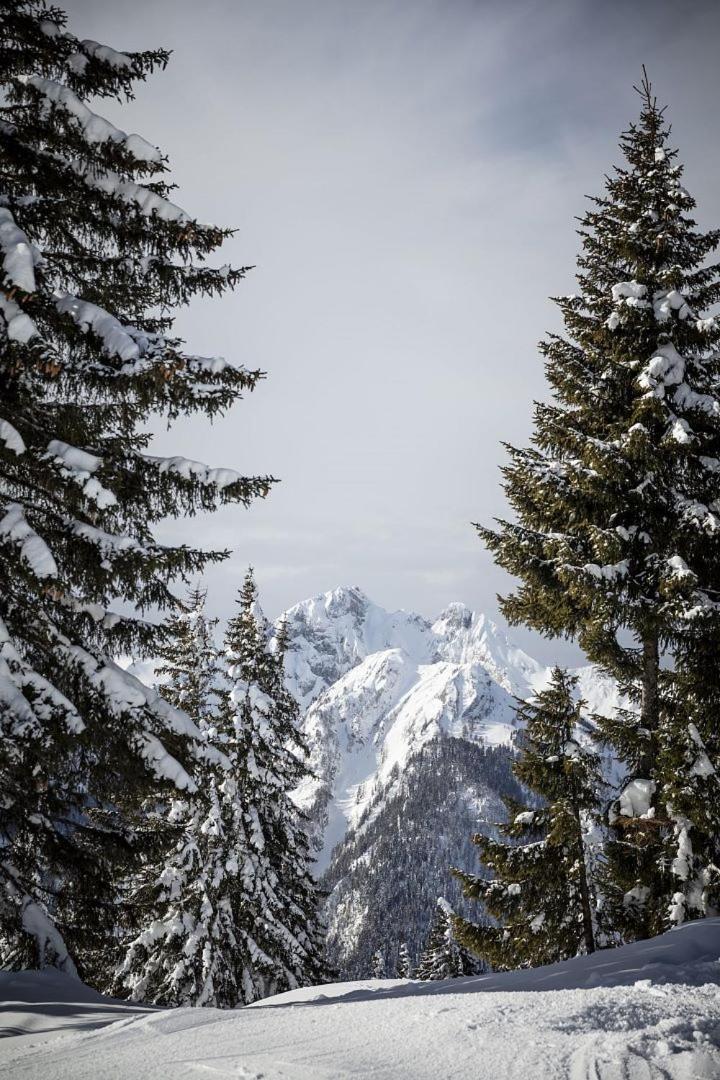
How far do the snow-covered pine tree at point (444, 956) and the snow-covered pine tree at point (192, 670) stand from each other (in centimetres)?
1773

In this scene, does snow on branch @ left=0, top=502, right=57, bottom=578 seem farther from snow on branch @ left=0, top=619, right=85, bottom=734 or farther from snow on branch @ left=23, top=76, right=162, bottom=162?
snow on branch @ left=23, top=76, right=162, bottom=162

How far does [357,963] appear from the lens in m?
152

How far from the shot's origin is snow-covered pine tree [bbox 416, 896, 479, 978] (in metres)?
28.0

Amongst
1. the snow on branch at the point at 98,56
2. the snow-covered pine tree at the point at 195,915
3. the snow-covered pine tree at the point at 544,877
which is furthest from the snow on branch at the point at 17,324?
the snow-covered pine tree at the point at 195,915

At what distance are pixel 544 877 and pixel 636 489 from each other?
7.57m

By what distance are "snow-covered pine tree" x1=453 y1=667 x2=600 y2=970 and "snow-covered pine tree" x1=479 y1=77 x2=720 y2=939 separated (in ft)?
2.79

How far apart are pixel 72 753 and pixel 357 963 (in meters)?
184

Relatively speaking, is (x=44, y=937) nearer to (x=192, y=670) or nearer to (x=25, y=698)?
(x=25, y=698)

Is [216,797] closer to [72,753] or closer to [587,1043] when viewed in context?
[72,753]

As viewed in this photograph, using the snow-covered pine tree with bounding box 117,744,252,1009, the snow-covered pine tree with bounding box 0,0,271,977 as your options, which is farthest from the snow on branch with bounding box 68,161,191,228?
the snow-covered pine tree with bounding box 117,744,252,1009

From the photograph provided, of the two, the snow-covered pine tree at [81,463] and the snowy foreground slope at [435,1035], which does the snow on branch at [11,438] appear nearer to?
the snow-covered pine tree at [81,463]

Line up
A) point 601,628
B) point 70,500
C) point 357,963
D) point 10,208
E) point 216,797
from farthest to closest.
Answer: point 357,963 → point 216,797 → point 601,628 → point 10,208 → point 70,500

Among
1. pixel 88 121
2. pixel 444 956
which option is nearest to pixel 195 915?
pixel 88 121

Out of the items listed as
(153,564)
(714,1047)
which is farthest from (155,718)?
(714,1047)
